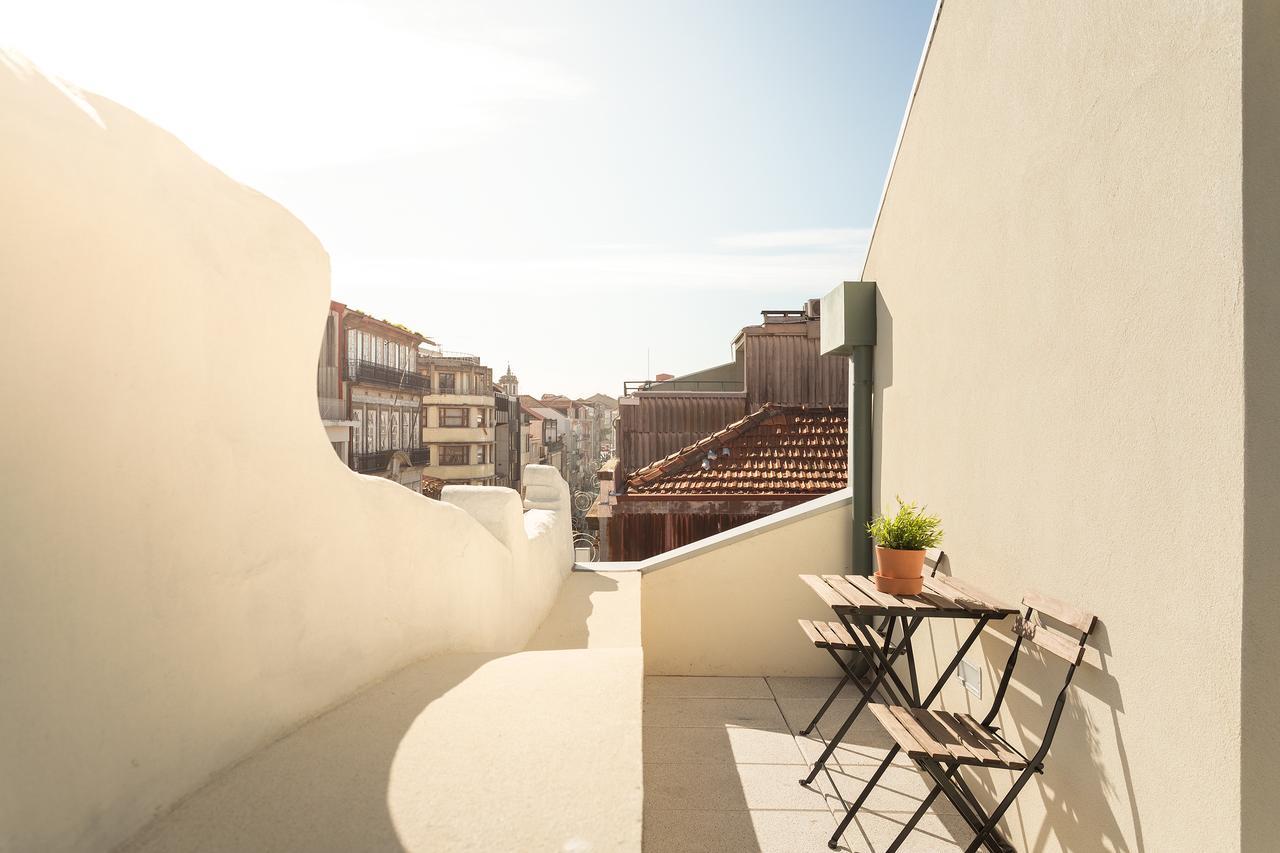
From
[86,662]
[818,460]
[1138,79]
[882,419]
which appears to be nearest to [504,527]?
[882,419]

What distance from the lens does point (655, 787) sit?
4.18 m

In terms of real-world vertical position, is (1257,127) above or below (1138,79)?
below

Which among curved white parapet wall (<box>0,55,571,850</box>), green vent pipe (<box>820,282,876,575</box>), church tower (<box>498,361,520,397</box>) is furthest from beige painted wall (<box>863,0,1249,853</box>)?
church tower (<box>498,361,520,397</box>)

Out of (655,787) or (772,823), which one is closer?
(772,823)

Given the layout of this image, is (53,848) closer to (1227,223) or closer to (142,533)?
(142,533)

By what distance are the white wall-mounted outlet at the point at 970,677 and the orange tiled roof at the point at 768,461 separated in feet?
14.5

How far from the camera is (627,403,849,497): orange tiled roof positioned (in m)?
8.71

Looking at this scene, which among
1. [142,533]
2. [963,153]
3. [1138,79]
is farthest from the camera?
[963,153]

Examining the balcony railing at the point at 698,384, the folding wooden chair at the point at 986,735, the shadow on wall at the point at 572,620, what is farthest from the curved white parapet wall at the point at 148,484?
the balcony railing at the point at 698,384

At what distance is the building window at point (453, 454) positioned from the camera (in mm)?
35500

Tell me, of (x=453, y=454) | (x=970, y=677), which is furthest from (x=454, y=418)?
(x=970, y=677)

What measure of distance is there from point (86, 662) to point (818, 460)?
8.25 meters

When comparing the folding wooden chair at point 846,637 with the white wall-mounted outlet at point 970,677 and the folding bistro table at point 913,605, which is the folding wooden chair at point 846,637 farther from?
the white wall-mounted outlet at point 970,677

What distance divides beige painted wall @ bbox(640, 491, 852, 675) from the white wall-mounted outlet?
78.5 inches
